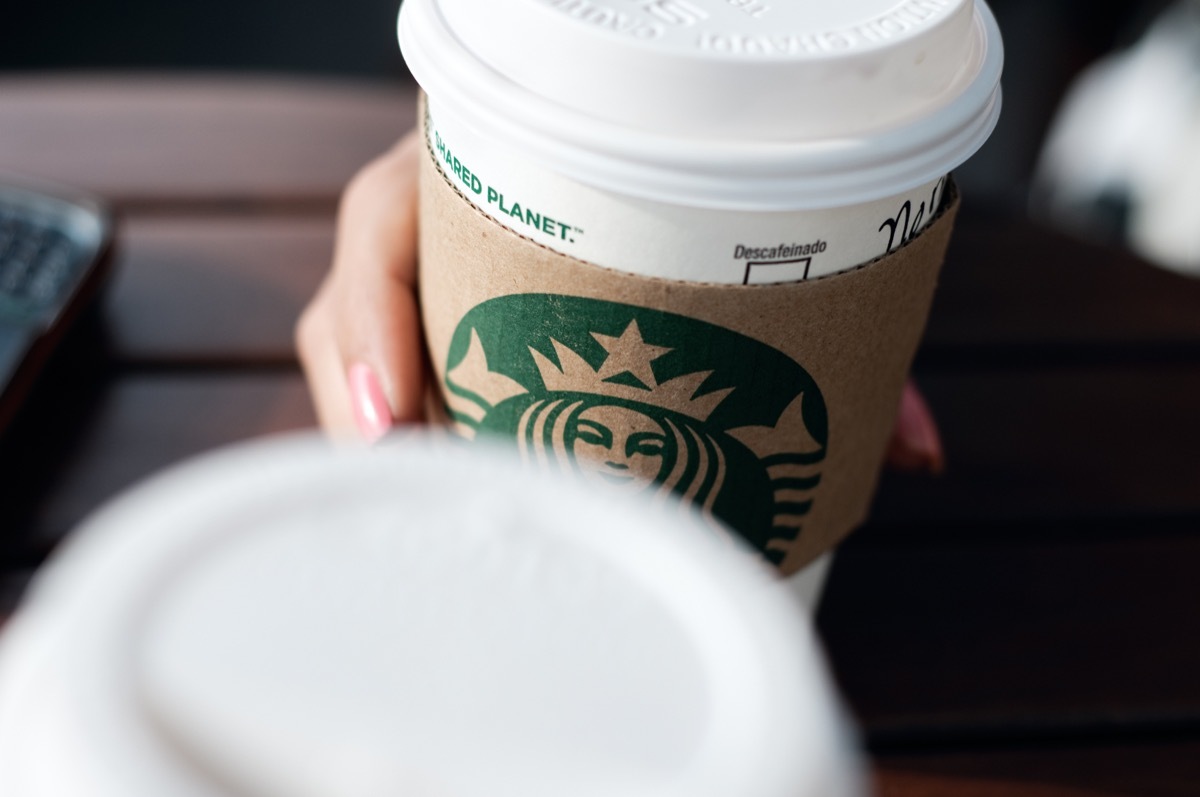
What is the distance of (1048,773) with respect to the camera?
1.93ft

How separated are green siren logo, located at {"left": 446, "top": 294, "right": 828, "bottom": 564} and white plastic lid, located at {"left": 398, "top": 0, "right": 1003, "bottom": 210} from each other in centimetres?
7

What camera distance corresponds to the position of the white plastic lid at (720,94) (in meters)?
0.39

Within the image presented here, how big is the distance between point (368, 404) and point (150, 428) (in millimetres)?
194

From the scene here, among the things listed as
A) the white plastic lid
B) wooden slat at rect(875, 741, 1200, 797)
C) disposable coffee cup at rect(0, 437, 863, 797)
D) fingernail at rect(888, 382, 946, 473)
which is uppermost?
the white plastic lid

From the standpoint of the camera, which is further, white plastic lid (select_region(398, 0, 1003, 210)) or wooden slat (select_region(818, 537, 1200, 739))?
wooden slat (select_region(818, 537, 1200, 739))

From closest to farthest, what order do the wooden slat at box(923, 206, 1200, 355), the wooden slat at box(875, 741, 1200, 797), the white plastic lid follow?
1. the white plastic lid
2. the wooden slat at box(875, 741, 1200, 797)
3. the wooden slat at box(923, 206, 1200, 355)

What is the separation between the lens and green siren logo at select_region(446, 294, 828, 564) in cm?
46

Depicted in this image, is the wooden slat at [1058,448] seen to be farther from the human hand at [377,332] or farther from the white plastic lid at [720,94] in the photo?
the white plastic lid at [720,94]

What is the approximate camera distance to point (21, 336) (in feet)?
2.28

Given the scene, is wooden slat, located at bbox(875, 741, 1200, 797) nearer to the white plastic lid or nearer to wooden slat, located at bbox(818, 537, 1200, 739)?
wooden slat, located at bbox(818, 537, 1200, 739)

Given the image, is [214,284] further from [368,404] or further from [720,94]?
[720,94]

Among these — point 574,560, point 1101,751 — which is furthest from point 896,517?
point 574,560

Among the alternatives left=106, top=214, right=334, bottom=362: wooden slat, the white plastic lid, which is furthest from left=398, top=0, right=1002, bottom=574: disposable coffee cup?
left=106, top=214, right=334, bottom=362: wooden slat

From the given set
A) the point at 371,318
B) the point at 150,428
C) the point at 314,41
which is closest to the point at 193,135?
the point at 150,428
